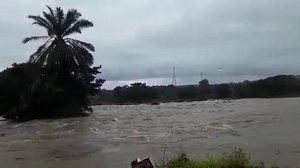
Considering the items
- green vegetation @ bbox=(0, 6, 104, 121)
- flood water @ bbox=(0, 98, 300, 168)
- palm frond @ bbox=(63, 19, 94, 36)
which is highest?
palm frond @ bbox=(63, 19, 94, 36)

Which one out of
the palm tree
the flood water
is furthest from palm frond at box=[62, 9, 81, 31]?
the flood water

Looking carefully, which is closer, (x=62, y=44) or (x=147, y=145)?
(x=147, y=145)

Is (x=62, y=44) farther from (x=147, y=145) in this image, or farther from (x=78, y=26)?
(x=147, y=145)

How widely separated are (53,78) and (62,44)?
289cm

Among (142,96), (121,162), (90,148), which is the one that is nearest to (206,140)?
(90,148)

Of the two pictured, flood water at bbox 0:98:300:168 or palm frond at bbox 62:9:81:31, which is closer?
flood water at bbox 0:98:300:168

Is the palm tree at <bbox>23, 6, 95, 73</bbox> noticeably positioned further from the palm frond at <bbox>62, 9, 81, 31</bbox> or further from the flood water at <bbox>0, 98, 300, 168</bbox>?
the flood water at <bbox>0, 98, 300, 168</bbox>

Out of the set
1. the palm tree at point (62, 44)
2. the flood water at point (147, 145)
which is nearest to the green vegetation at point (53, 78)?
the palm tree at point (62, 44)

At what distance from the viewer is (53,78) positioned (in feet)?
129

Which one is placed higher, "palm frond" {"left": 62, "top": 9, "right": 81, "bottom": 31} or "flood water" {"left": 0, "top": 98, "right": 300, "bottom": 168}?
"palm frond" {"left": 62, "top": 9, "right": 81, "bottom": 31}

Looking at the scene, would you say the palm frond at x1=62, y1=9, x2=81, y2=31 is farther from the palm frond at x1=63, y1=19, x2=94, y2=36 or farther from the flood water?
the flood water

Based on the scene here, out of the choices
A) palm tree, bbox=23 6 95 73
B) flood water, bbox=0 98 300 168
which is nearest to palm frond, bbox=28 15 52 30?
palm tree, bbox=23 6 95 73

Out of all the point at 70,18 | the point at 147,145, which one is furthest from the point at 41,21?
the point at 147,145

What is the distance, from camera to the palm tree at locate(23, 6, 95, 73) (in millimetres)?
39625
